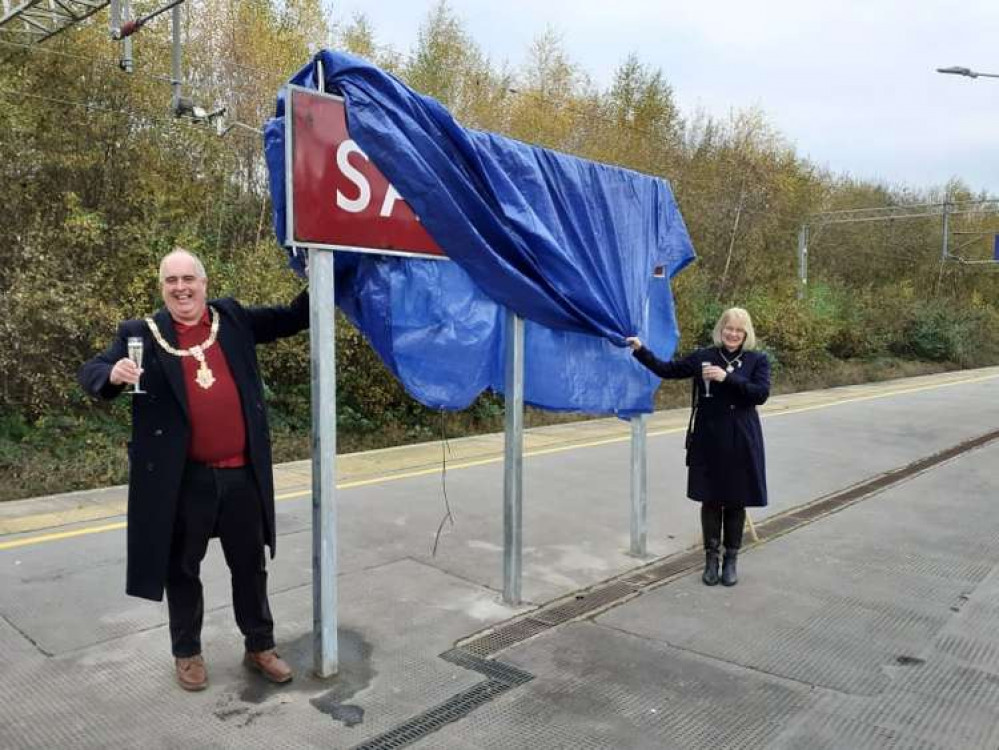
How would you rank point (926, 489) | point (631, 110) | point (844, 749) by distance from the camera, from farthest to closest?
1. point (631, 110)
2. point (926, 489)
3. point (844, 749)

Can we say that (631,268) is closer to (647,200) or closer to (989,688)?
(647,200)

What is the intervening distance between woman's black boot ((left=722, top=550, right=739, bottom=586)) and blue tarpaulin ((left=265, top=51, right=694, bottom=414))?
1.07 metres

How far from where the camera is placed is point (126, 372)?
9.32 feet

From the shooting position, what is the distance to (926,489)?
25.3 ft

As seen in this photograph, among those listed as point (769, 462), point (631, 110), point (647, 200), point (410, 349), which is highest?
point (631, 110)

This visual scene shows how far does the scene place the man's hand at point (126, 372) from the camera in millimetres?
2836

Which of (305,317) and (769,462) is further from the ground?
(305,317)

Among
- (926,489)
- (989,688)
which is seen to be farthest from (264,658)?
(926,489)

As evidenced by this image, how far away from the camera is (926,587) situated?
16.0 ft

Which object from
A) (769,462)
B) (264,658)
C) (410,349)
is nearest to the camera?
(264,658)

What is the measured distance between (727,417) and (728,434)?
100mm

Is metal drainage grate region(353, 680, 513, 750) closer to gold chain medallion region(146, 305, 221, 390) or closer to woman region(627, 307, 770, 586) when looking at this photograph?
gold chain medallion region(146, 305, 221, 390)

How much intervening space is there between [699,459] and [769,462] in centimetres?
470

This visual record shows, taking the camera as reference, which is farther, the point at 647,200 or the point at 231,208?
the point at 231,208
